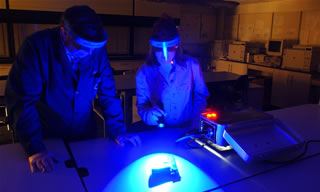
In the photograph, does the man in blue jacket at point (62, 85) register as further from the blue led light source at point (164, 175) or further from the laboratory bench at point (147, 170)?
the blue led light source at point (164, 175)

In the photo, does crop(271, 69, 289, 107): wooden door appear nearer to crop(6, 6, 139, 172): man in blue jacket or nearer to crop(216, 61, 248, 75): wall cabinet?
crop(216, 61, 248, 75): wall cabinet

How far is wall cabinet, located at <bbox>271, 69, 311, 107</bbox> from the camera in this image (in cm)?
454

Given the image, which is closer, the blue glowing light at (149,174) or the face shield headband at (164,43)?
the blue glowing light at (149,174)

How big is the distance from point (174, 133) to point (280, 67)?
14.2ft

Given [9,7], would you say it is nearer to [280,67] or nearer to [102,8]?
[102,8]

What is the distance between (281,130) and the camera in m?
1.28

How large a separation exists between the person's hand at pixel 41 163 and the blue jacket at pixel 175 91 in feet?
2.52

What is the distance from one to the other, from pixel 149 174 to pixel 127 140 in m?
0.32

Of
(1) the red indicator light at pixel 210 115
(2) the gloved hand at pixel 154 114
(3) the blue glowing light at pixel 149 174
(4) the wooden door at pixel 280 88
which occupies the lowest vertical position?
(4) the wooden door at pixel 280 88

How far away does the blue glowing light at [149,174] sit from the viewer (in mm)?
953

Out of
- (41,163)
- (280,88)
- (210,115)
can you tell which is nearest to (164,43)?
(210,115)

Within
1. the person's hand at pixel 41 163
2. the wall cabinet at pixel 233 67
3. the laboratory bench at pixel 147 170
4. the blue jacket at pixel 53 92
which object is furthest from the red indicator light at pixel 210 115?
the wall cabinet at pixel 233 67

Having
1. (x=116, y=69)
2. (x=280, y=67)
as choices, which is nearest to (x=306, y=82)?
(x=280, y=67)

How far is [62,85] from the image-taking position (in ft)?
4.29
